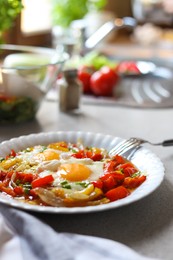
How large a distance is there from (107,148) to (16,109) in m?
0.38

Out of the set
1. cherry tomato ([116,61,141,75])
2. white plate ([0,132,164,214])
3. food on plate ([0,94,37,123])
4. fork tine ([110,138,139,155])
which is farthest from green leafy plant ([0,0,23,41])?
cherry tomato ([116,61,141,75])

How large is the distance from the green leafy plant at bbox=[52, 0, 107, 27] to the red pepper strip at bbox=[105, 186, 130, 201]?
1.92m

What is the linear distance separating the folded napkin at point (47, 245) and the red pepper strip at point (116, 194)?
0.43 feet

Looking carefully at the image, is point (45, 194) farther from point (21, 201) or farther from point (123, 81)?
point (123, 81)

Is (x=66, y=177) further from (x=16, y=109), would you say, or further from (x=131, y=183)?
(x=16, y=109)

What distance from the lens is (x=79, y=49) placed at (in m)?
2.42

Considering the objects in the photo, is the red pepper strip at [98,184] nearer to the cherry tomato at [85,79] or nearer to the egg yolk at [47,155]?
the egg yolk at [47,155]

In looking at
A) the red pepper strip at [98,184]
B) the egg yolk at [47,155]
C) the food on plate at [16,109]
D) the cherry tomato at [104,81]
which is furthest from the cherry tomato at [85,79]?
the red pepper strip at [98,184]

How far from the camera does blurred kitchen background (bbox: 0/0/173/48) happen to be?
9.02ft

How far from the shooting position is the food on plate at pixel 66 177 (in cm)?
95

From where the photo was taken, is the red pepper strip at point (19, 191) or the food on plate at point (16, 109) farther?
the food on plate at point (16, 109)

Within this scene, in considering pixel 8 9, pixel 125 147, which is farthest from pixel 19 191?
pixel 8 9

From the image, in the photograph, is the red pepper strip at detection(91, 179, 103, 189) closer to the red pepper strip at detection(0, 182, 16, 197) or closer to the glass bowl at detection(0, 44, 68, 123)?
the red pepper strip at detection(0, 182, 16, 197)

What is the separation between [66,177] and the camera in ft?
3.26
